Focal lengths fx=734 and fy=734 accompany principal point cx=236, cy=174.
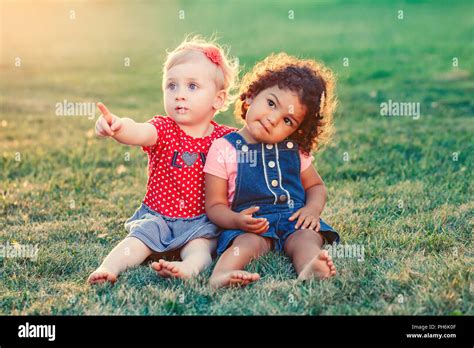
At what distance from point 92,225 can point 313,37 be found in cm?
1029

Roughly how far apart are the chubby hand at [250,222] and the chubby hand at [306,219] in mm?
180

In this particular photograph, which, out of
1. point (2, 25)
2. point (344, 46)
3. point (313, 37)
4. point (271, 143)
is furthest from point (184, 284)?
point (2, 25)

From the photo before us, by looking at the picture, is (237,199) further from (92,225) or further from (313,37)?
(313,37)

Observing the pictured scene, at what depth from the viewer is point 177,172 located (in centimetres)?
376

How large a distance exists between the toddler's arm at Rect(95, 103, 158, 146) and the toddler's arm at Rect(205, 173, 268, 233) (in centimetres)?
35

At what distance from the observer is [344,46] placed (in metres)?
12.8

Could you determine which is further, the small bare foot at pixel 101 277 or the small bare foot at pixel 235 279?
the small bare foot at pixel 101 277

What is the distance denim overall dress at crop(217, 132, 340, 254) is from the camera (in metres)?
3.62

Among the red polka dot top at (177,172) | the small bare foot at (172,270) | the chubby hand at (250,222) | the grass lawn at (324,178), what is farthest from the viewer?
the red polka dot top at (177,172)

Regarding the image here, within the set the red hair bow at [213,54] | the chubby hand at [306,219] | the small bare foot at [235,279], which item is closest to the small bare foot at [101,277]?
the small bare foot at [235,279]

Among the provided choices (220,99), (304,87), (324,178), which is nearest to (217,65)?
(220,99)

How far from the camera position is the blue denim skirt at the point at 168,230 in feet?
11.9

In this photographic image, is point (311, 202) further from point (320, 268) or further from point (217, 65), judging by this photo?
point (217, 65)

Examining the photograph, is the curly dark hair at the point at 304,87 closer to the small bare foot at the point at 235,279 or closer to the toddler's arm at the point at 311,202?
the toddler's arm at the point at 311,202
